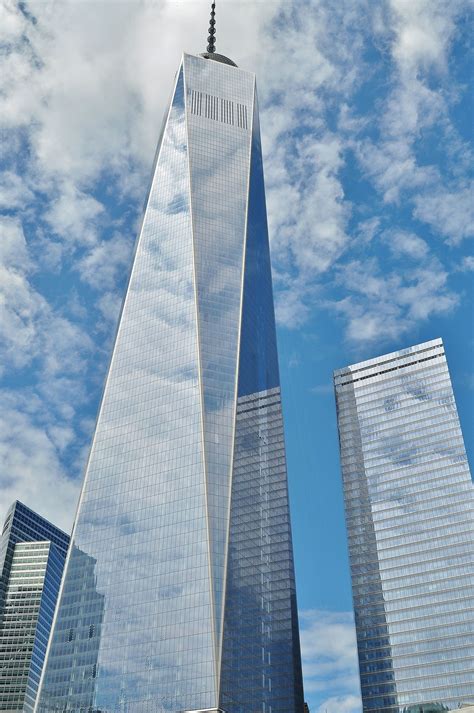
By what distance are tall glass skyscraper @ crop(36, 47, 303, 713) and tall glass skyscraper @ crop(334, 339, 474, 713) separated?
29.2m

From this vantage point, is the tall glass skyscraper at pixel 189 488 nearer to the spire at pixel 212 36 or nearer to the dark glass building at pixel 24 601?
the spire at pixel 212 36

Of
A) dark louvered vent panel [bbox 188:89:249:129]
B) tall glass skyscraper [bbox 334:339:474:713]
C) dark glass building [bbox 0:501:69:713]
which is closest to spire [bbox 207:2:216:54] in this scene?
dark louvered vent panel [bbox 188:89:249:129]

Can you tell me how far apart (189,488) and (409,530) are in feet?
199

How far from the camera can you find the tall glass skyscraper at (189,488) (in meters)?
92.3

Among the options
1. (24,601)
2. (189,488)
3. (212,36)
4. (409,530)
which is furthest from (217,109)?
(24,601)

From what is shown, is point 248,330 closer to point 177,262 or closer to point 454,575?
point 177,262

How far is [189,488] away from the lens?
3999 inches

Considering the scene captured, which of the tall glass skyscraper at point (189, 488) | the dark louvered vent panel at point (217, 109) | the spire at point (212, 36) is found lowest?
the tall glass skyscraper at point (189, 488)

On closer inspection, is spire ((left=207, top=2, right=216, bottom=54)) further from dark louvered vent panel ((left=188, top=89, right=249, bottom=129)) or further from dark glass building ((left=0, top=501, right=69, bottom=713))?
dark glass building ((left=0, top=501, right=69, bottom=713))

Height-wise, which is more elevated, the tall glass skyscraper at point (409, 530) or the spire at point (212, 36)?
the spire at point (212, 36)

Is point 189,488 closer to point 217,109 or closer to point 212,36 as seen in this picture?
point 217,109

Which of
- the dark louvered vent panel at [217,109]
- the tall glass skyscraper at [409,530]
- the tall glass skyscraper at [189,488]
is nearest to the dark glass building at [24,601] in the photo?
the tall glass skyscraper at [409,530]

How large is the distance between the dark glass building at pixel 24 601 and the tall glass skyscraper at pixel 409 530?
74.0 meters

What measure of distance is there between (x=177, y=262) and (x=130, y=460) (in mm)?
34476
